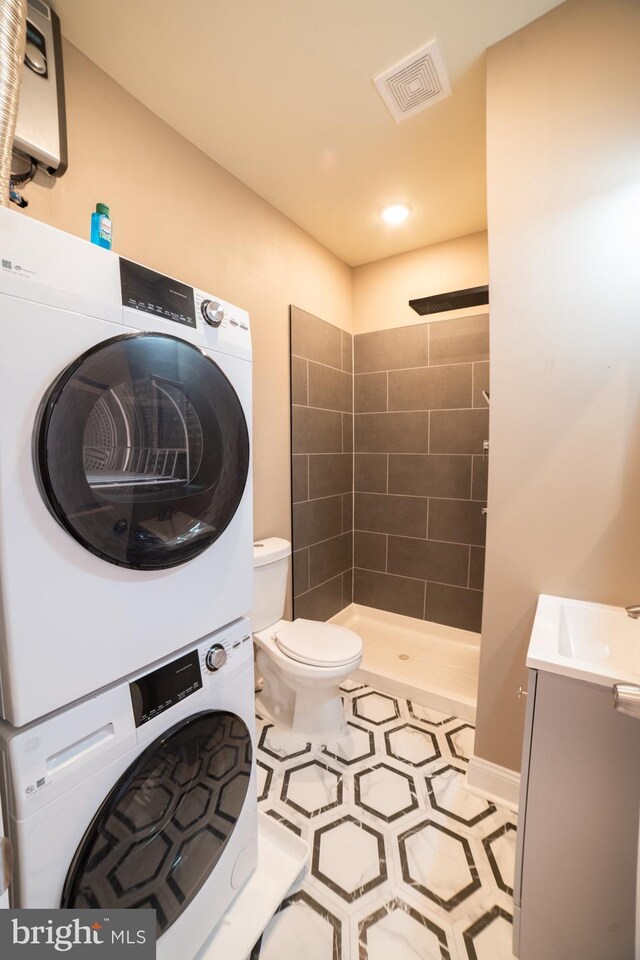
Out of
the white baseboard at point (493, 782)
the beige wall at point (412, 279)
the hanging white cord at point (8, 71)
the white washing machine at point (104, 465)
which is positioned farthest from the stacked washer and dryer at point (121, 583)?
the beige wall at point (412, 279)

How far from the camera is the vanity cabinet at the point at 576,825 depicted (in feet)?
2.76

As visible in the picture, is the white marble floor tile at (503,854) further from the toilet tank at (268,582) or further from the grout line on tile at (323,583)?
the grout line on tile at (323,583)

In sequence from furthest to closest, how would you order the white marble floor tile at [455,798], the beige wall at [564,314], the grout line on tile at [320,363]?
the grout line on tile at [320,363]
the white marble floor tile at [455,798]
the beige wall at [564,314]

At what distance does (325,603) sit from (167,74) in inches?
102

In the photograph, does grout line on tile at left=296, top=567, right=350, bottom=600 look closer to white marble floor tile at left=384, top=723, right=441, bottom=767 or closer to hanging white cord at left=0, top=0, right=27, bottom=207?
white marble floor tile at left=384, top=723, right=441, bottom=767

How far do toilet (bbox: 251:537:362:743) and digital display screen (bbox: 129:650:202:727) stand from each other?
2.70 ft

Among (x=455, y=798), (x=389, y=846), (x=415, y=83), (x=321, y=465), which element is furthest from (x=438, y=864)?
(x=415, y=83)

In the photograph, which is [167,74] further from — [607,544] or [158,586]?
[607,544]

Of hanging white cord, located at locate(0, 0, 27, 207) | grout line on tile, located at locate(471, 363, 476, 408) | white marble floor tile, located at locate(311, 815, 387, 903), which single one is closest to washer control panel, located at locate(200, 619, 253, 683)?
white marble floor tile, located at locate(311, 815, 387, 903)

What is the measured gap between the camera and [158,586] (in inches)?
30.7

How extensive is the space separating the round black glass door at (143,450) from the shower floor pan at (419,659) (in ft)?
5.34

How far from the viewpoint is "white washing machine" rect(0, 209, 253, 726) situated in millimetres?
578

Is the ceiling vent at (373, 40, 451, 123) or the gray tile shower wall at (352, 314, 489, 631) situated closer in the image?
the ceiling vent at (373, 40, 451, 123)

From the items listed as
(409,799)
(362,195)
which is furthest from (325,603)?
(362,195)
